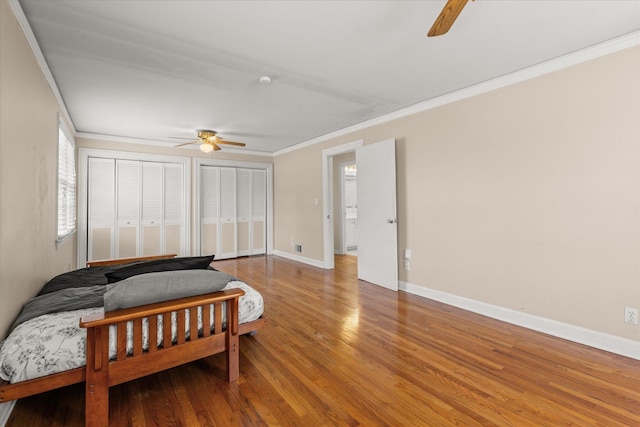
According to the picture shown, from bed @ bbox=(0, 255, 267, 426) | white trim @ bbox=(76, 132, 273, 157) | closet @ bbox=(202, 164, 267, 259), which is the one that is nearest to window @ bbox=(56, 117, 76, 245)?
white trim @ bbox=(76, 132, 273, 157)

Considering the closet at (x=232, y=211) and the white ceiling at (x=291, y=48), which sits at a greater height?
the white ceiling at (x=291, y=48)

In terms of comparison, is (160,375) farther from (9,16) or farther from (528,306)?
(528,306)

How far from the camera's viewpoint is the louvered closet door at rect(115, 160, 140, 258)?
5184mm

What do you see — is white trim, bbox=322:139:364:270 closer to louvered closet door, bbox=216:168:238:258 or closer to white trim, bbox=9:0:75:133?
louvered closet door, bbox=216:168:238:258

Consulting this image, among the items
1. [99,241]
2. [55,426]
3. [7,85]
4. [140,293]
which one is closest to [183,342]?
[140,293]

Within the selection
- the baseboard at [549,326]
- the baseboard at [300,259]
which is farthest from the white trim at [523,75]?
the baseboard at [300,259]

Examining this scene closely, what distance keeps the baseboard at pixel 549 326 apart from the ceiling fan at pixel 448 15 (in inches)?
103

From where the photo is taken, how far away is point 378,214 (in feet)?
13.5

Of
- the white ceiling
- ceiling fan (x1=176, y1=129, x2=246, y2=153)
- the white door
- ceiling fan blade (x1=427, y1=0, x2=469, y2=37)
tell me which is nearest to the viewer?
ceiling fan blade (x1=427, y1=0, x2=469, y2=37)

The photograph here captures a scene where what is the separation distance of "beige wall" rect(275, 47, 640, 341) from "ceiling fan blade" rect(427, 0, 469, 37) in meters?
1.74

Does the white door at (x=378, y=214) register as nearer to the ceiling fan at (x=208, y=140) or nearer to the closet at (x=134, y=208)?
the ceiling fan at (x=208, y=140)

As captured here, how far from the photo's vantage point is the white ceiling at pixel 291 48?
6.27 feet

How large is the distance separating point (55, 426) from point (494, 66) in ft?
13.2

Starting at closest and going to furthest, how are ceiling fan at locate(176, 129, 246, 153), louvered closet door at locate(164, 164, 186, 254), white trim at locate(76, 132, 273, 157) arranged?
ceiling fan at locate(176, 129, 246, 153) < white trim at locate(76, 132, 273, 157) < louvered closet door at locate(164, 164, 186, 254)
